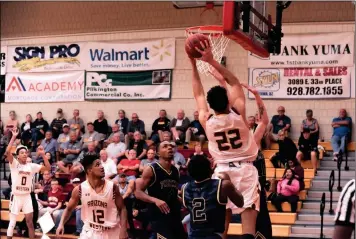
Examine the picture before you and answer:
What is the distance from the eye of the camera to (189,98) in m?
17.8

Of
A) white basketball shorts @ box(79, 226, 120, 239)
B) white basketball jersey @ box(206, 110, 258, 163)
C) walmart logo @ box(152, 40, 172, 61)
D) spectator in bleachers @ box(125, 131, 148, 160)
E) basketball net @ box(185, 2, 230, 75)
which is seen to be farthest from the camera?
walmart logo @ box(152, 40, 172, 61)

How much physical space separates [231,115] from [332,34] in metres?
10.8

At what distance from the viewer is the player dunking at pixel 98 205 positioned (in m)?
7.37

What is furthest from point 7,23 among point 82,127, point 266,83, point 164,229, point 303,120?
point 164,229

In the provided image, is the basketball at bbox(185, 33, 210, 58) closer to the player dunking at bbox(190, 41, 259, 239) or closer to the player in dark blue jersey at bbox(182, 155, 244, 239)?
the player dunking at bbox(190, 41, 259, 239)

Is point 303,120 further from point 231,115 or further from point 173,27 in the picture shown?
point 231,115

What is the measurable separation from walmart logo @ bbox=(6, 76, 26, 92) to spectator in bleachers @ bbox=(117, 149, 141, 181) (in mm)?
6176

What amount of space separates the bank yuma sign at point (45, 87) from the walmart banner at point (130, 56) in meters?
0.63

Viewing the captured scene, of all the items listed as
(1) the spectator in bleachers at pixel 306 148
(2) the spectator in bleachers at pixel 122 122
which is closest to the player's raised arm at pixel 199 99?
(1) the spectator in bleachers at pixel 306 148

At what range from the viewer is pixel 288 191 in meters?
13.2

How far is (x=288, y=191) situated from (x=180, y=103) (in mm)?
5479

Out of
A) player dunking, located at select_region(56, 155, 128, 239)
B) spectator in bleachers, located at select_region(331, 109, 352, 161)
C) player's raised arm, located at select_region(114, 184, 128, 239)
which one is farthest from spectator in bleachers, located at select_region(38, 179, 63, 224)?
player's raised arm, located at select_region(114, 184, 128, 239)

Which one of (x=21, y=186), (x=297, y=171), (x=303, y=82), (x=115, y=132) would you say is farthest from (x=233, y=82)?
(x=115, y=132)

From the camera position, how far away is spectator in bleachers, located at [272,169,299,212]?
13.2 m
